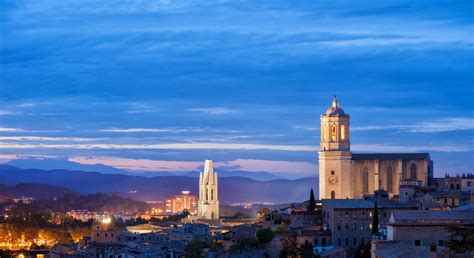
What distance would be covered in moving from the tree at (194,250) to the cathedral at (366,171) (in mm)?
23490

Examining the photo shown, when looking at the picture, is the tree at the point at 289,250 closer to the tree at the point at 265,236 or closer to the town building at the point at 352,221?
the town building at the point at 352,221

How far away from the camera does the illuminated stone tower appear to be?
142 meters

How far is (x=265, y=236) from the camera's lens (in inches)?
3054

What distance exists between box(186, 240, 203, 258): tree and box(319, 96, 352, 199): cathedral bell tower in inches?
922

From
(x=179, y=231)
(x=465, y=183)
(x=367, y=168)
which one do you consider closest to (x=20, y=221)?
(x=179, y=231)

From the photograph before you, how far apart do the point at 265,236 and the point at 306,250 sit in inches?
275

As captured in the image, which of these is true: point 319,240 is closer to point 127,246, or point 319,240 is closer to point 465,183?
point 127,246

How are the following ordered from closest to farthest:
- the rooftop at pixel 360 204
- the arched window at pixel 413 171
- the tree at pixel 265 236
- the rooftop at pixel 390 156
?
1. the tree at pixel 265 236
2. the rooftop at pixel 360 204
3. the arched window at pixel 413 171
4. the rooftop at pixel 390 156

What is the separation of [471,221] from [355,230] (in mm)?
14590

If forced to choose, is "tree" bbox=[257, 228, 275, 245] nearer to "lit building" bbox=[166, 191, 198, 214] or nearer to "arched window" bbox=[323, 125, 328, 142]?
"arched window" bbox=[323, 125, 328, 142]

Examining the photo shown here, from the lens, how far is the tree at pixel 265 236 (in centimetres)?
7681

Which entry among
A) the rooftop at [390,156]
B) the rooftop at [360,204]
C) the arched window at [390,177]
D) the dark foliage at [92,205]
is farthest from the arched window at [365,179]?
the dark foliage at [92,205]

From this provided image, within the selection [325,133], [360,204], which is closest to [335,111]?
[325,133]

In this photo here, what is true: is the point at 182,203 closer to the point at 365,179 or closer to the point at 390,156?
the point at 390,156
